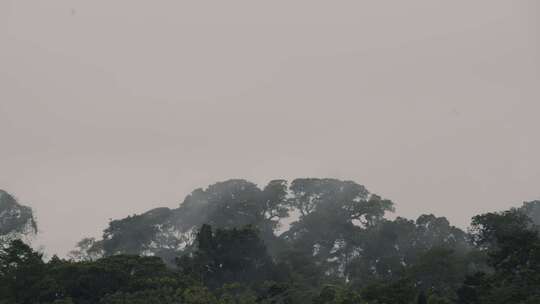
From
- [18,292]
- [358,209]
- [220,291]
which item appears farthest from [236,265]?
[358,209]

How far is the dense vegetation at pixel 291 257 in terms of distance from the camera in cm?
4388

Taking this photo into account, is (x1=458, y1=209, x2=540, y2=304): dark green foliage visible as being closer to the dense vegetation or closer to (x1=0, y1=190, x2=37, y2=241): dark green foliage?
the dense vegetation

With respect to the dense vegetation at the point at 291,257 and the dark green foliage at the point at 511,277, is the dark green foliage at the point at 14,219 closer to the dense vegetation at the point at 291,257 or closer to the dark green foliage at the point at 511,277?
the dense vegetation at the point at 291,257

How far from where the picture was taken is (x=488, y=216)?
71188 mm

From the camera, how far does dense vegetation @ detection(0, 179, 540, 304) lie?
43.9 meters

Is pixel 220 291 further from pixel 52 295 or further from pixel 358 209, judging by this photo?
pixel 358 209

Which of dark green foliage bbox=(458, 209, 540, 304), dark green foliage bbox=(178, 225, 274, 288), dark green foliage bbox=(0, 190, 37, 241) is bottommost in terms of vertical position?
dark green foliage bbox=(458, 209, 540, 304)

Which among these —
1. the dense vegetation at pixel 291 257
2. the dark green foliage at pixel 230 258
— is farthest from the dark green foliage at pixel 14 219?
the dark green foliage at pixel 230 258

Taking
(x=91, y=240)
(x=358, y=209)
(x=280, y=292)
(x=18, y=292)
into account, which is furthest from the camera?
(x=91, y=240)

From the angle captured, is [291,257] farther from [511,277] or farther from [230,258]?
[511,277]

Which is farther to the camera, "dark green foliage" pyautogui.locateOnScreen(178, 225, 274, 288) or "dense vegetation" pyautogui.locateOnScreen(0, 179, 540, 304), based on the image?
"dark green foliage" pyautogui.locateOnScreen(178, 225, 274, 288)

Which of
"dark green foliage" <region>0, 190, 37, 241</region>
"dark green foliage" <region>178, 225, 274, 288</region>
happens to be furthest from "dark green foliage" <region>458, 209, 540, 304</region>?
"dark green foliage" <region>0, 190, 37, 241</region>

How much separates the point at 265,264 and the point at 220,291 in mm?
15755

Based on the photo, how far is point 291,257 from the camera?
81062 millimetres
